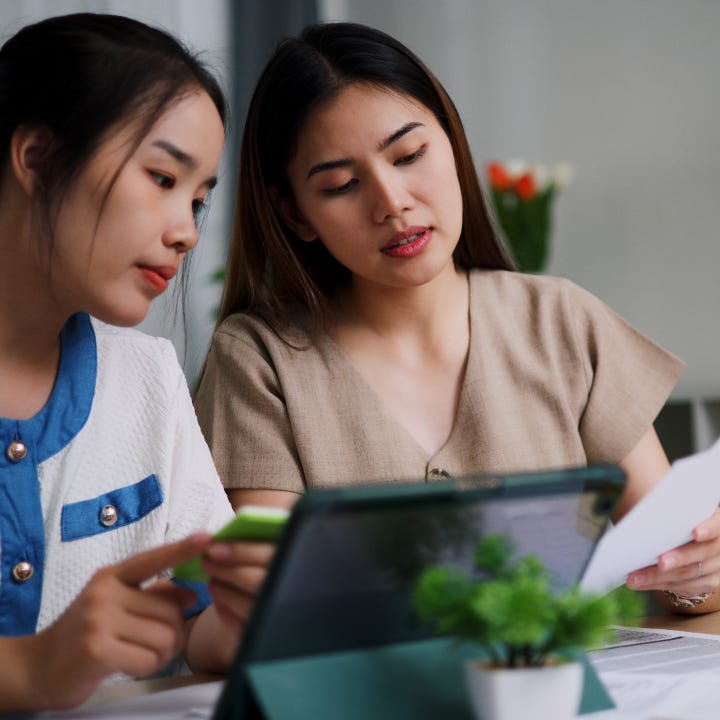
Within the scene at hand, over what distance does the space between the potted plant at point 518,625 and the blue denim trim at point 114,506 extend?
0.53 m

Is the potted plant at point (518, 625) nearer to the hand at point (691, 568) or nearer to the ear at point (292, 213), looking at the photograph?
the hand at point (691, 568)

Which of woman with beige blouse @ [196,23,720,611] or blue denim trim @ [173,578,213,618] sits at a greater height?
woman with beige blouse @ [196,23,720,611]

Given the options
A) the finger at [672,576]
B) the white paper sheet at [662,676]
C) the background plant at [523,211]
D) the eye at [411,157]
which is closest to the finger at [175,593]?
the white paper sheet at [662,676]

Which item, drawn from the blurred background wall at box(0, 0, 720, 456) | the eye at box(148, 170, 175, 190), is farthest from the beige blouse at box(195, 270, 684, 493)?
the blurred background wall at box(0, 0, 720, 456)

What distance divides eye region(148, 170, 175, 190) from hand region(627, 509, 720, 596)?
640 millimetres

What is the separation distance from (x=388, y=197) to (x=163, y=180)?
44 cm

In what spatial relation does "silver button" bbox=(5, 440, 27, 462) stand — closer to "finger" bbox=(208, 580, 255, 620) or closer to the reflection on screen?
"finger" bbox=(208, 580, 255, 620)

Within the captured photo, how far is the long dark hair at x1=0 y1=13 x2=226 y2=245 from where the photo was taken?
1020 millimetres

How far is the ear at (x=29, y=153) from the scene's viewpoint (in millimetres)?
1042

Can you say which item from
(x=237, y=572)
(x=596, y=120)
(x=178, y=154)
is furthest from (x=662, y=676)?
(x=596, y=120)

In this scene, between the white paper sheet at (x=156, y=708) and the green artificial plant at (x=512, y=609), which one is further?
the white paper sheet at (x=156, y=708)

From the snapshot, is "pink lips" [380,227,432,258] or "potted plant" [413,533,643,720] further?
"pink lips" [380,227,432,258]

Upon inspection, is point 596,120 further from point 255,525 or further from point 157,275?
point 255,525

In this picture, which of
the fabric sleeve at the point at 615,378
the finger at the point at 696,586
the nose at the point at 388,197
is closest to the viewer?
the finger at the point at 696,586
